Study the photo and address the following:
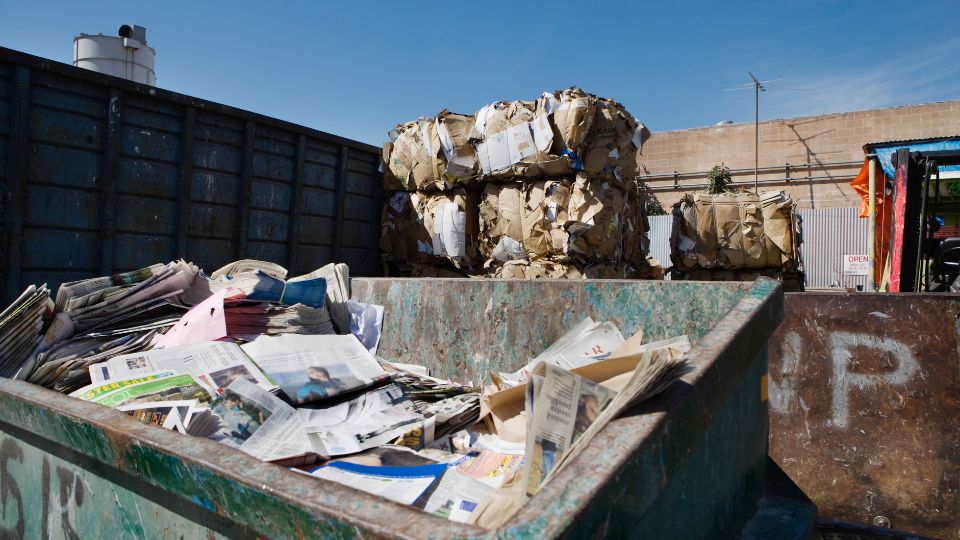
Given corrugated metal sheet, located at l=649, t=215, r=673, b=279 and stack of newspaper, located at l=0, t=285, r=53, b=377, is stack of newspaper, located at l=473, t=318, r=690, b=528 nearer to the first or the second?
stack of newspaper, located at l=0, t=285, r=53, b=377

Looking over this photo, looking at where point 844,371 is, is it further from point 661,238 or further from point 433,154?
point 661,238

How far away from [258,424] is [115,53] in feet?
17.6

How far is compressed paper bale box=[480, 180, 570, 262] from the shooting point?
3953 millimetres

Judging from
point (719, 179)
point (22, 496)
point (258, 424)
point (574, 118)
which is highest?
point (719, 179)

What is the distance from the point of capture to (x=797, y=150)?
Answer: 19891 millimetres

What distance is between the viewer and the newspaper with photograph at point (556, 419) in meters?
0.77

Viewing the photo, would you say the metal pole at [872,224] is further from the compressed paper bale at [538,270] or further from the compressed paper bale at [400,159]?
the compressed paper bale at [400,159]

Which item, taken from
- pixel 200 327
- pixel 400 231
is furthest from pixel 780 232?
pixel 200 327

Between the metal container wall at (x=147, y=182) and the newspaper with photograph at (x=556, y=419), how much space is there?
3.19m

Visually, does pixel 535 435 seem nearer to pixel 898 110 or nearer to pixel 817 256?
pixel 817 256

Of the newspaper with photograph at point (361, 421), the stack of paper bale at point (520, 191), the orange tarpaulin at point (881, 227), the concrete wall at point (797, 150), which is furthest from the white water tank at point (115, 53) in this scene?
the concrete wall at point (797, 150)

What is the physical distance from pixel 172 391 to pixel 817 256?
1643 centimetres

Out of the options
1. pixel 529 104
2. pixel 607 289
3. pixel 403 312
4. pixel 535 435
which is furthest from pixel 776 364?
pixel 529 104

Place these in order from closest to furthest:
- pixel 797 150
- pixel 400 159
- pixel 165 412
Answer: pixel 165 412, pixel 400 159, pixel 797 150
